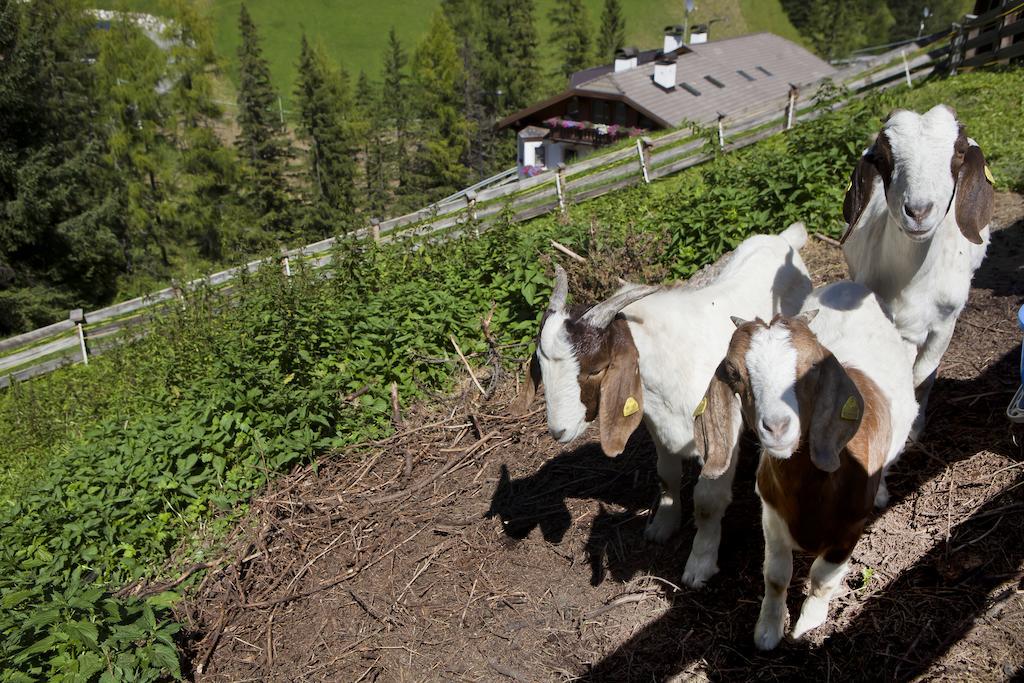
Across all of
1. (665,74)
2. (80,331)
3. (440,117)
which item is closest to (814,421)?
(80,331)

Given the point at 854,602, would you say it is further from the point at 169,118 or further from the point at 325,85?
the point at 325,85

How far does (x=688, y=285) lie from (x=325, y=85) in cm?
3784

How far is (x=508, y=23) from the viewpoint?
4791 cm

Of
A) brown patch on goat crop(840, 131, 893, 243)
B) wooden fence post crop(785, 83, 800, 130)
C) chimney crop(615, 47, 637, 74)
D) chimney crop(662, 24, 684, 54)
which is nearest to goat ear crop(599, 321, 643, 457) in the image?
brown patch on goat crop(840, 131, 893, 243)

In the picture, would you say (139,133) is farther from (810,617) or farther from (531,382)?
(810,617)

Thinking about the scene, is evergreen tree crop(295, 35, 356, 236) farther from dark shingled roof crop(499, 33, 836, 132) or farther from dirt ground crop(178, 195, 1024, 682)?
dirt ground crop(178, 195, 1024, 682)

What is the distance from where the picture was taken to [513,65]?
46.1 metres

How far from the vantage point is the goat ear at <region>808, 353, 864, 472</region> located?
8.73 ft

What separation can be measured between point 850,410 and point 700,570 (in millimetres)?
1738

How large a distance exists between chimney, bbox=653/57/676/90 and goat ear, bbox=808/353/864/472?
104 feet

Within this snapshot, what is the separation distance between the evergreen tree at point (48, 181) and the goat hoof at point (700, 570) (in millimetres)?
23048

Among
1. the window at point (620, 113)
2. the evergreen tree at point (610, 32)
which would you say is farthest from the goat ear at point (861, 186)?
the evergreen tree at point (610, 32)

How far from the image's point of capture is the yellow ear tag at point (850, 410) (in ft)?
8.69

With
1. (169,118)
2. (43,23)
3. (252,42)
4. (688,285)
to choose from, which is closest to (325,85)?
(252,42)
